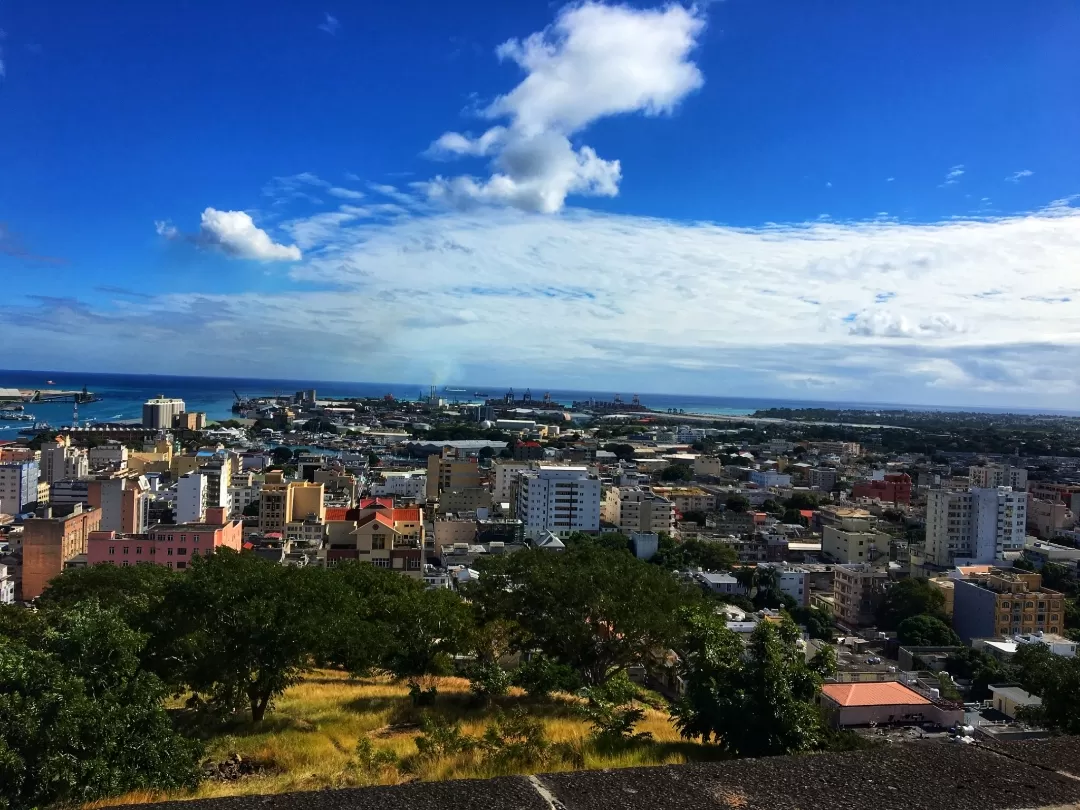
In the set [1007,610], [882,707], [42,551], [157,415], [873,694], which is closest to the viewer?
[882,707]

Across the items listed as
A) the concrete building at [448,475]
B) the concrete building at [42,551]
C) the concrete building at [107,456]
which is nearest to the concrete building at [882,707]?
the concrete building at [42,551]

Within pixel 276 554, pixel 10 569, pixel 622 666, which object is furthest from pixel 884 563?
pixel 10 569

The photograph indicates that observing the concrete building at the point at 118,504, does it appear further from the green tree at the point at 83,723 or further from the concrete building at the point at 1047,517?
the concrete building at the point at 1047,517

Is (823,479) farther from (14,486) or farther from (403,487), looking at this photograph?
(14,486)

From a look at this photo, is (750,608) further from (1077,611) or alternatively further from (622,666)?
(622,666)

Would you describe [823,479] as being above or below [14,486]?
below

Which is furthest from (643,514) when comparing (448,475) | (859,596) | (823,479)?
(823,479)

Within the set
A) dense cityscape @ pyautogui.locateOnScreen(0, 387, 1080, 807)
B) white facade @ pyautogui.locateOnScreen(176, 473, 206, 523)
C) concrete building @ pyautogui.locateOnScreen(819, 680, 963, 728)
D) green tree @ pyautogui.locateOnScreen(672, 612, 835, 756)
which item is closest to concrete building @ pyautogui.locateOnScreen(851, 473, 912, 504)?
dense cityscape @ pyautogui.locateOnScreen(0, 387, 1080, 807)
